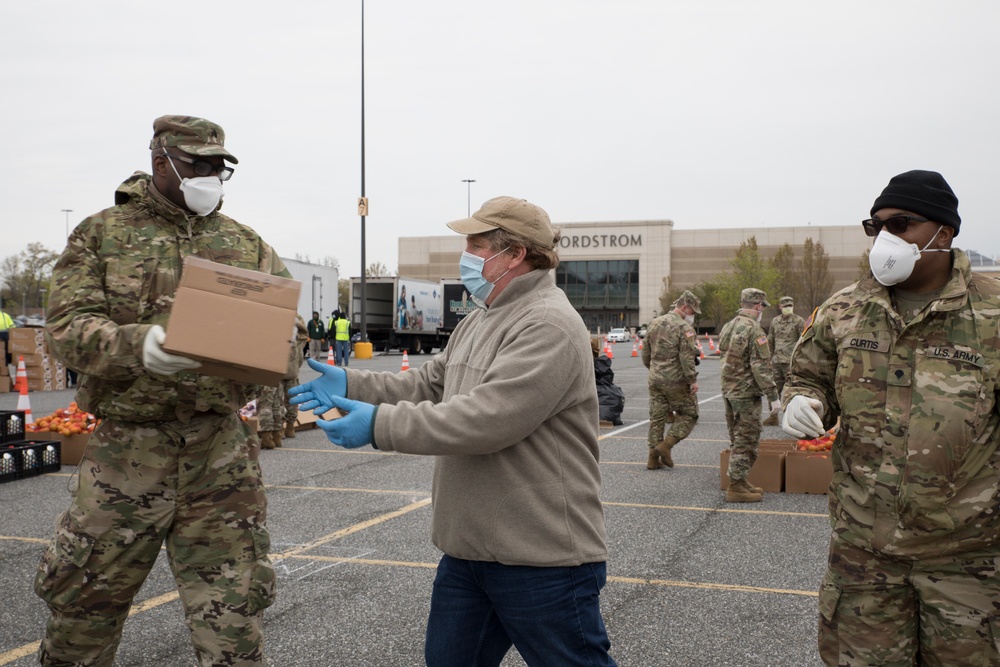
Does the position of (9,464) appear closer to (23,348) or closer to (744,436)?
(744,436)

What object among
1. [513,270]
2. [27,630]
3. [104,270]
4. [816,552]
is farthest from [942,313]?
[27,630]

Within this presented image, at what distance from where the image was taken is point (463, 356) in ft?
10.2

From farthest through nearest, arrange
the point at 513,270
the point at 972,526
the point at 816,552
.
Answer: the point at 816,552 < the point at 513,270 < the point at 972,526

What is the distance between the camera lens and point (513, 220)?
118 inches

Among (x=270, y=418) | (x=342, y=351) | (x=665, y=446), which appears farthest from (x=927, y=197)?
(x=342, y=351)

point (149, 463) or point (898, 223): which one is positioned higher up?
point (898, 223)

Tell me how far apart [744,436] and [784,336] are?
6.84 m

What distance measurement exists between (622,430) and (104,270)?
11.1 m

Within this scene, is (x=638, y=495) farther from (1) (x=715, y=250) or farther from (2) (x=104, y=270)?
(1) (x=715, y=250)

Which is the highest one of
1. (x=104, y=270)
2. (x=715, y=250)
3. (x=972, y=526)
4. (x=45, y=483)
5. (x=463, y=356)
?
(x=715, y=250)

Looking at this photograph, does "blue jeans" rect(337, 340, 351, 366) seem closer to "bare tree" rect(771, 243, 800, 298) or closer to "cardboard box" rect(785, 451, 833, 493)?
"cardboard box" rect(785, 451, 833, 493)

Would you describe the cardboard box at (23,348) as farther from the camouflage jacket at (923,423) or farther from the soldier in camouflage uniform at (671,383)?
the camouflage jacket at (923,423)

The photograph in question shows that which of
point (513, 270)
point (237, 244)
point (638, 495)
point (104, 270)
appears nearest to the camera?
point (513, 270)

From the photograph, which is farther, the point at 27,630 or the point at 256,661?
the point at 27,630
